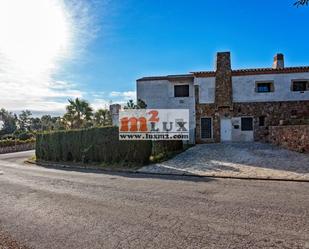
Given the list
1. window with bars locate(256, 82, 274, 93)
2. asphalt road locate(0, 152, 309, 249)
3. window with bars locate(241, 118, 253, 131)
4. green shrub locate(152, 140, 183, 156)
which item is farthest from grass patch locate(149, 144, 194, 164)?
window with bars locate(256, 82, 274, 93)

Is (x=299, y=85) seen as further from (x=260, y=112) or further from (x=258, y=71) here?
(x=260, y=112)

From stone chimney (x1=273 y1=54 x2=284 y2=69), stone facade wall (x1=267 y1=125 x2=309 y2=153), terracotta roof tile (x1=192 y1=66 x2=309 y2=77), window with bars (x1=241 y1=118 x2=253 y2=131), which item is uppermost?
stone chimney (x1=273 y1=54 x2=284 y2=69)

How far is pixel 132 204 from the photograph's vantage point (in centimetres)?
686

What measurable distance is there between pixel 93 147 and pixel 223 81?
12.4m

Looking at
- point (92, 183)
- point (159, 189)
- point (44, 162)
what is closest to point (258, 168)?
point (159, 189)

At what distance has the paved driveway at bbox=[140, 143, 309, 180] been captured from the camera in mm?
11297

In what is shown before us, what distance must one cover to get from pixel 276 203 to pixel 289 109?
17436 mm

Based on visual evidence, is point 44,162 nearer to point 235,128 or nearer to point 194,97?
point 194,97

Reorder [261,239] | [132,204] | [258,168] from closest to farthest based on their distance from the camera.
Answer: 1. [261,239]
2. [132,204]
3. [258,168]

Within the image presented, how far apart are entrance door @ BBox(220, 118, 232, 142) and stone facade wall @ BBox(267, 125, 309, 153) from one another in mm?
3385

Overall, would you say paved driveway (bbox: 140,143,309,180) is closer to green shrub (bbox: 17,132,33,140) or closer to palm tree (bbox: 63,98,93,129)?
palm tree (bbox: 63,98,93,129)

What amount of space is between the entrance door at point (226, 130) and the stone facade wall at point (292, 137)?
3385 mm

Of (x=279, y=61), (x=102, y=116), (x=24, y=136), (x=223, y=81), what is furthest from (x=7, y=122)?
(x=279, y=61)

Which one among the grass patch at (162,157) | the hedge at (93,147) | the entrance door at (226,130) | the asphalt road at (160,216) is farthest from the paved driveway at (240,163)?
the entrance door at (226,130)
